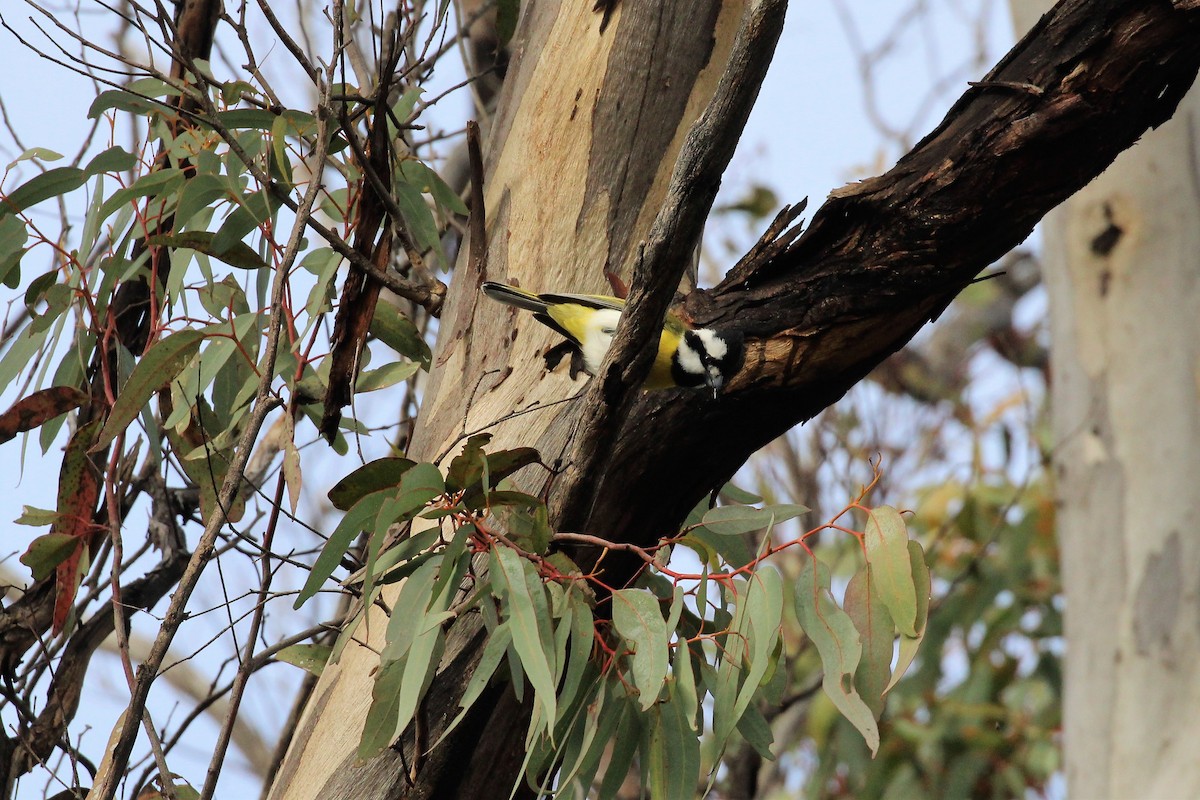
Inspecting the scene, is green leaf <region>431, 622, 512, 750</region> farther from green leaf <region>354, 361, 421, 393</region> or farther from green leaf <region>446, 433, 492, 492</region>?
green leaf <region>354, 361, 421, 393</region>

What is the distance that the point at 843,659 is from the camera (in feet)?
4.75

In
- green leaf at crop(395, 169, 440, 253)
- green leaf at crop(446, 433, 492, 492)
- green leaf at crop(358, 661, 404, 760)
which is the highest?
green leaf at crop(395, 169, 440, 253)

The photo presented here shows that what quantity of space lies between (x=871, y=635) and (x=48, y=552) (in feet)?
4.10

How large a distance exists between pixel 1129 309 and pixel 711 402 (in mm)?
2830

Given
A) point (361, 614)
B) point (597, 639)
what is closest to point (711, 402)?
point (597, 639)

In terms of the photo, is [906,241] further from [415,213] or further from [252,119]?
[252,119]

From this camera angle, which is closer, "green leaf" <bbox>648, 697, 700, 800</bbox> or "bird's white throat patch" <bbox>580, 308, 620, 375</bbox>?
"green leaf" <bbox>648, 697, 700, 800</bbox>

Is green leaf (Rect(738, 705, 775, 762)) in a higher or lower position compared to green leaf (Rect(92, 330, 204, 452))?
lower

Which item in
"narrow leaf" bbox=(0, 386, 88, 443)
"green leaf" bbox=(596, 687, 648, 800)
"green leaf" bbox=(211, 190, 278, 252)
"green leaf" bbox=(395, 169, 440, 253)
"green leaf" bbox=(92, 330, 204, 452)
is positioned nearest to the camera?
"green leaf" bbox=(596, 687, 648, 800)

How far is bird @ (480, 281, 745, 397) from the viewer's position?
1.56 meters

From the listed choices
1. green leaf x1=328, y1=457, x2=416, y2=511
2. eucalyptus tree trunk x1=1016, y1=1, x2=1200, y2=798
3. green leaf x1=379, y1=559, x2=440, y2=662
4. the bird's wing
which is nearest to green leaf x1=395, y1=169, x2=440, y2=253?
the bird's wing

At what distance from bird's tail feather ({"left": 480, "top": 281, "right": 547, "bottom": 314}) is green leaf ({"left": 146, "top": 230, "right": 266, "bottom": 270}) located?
1.35ft

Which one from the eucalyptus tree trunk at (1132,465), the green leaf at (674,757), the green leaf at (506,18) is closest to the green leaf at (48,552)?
the green leaf at (674,757)

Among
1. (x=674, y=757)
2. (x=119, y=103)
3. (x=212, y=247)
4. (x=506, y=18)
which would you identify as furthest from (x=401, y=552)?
(x=506, y=18)
